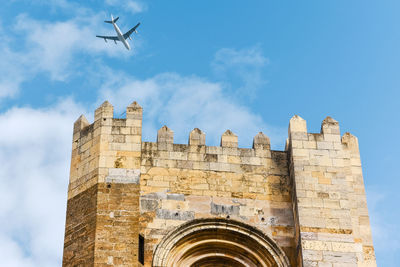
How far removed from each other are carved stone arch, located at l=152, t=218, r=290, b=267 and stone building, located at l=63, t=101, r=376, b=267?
3 cm

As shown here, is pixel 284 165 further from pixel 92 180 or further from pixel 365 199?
pixel 92 180

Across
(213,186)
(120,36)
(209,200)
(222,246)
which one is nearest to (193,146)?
(213,186)

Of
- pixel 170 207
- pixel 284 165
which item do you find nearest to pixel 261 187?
pixel 284 165

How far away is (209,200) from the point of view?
72.5 ft

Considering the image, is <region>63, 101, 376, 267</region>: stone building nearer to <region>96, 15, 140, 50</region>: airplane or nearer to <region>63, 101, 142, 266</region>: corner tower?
<region>63, 101, 142, 266</region>: corner tower

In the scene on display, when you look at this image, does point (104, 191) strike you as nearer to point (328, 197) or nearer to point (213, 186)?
point (213, 186)

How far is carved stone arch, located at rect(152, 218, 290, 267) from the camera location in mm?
21391

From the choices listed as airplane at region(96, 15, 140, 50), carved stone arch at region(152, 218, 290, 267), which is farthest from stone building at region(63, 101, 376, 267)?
airplane at region(96, 15, 140, 50)

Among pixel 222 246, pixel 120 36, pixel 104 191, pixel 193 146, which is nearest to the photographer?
pixel 104 191

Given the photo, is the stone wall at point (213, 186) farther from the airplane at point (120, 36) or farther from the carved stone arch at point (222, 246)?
the airplane at point (120, 36)

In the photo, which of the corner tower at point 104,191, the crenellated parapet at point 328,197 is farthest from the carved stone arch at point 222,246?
the corner tower at point 104,191

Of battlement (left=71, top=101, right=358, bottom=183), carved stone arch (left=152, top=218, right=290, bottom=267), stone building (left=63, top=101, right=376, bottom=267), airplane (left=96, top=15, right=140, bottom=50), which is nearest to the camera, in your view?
stone building (left=63, top=101, right=376, bottom=267)

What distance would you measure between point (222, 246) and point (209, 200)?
4.01 feet

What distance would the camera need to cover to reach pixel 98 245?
66.6ft
